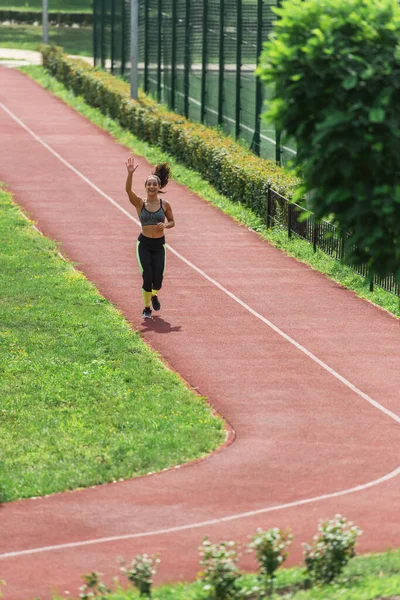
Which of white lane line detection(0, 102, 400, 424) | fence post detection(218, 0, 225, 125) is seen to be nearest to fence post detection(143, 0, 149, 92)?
fence post detection(218, 0, 225, 125)

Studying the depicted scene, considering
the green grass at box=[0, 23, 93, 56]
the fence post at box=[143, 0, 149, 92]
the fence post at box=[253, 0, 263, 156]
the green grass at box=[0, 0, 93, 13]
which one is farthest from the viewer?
the green grass at box=[0, 0, 93, 13]

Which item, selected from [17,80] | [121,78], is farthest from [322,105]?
[17,80]

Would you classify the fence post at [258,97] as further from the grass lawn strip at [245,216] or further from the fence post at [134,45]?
the fence post at [134,45]

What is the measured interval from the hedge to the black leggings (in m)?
7.15

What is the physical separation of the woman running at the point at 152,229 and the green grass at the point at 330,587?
8.83m

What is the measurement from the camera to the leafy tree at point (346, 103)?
851 cm

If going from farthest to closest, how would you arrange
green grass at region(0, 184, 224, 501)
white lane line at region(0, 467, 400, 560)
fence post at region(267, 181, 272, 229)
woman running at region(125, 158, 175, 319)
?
fence post at region(267, 181, 272, 229)
woman running at region(125, 158, 175, 319)
green grass at region(0, 184, 224, 501)
white lane line at region(0, 467, 400, 560)

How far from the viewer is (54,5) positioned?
8038cm

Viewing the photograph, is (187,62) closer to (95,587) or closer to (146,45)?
(146,45)

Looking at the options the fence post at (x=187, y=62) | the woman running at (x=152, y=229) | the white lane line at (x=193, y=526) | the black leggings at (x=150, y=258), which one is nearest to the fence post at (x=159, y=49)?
the fence post at (x=187, y=62)

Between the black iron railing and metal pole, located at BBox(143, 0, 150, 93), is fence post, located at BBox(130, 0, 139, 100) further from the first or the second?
the black iron railing

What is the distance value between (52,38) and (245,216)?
155 ft

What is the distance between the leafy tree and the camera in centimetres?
851

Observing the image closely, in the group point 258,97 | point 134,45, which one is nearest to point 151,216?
point 258,97
